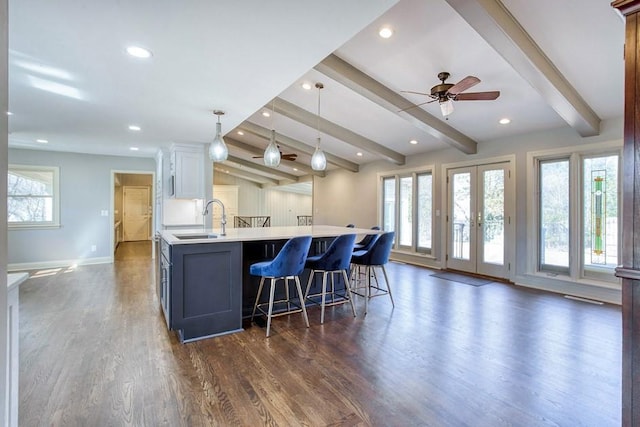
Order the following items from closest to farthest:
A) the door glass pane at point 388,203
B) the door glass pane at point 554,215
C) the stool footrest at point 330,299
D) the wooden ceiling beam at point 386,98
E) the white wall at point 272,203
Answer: the wooden ceiling beam at point 386,98 → the stool footrest at point 330,299 → the door glass pane at point 554,215 → the door glass pane at point 388,203 → the white wall at point 272,203

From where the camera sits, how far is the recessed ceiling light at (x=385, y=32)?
2.90 meters

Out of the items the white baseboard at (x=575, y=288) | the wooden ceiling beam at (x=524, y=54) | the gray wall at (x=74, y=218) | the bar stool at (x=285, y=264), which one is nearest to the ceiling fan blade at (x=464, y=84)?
the wooden ceiling beam at (x=524, y=54)

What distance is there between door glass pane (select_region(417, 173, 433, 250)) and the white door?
363 inches

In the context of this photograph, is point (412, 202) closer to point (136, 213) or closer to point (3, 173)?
point (3, 173)

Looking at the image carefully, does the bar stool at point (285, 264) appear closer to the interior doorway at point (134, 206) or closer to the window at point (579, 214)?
the window at point (579, 214)

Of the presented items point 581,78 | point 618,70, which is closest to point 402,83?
point 581,78

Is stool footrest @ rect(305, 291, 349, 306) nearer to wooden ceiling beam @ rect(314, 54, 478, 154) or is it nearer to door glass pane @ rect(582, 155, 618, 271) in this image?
wooden ceiling beam @ rect(314, 54, 478, 154)

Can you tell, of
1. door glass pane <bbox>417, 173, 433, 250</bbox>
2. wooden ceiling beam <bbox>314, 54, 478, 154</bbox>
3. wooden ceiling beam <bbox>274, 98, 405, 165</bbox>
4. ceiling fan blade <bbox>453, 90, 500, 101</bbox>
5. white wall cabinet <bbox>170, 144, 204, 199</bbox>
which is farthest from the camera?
door glass pane <bbox>417, 173, 433, 250</bbox>

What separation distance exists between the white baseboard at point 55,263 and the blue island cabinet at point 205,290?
15.6 feet

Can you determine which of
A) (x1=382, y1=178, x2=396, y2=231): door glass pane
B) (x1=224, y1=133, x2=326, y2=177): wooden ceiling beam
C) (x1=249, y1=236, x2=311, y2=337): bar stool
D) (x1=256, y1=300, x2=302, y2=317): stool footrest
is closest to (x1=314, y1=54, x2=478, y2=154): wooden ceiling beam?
(x1=249, y1=236, x2=311, y2=337): bar stool

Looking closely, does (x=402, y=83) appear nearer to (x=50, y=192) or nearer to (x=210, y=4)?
(x=210, y=4)

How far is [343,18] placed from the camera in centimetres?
185

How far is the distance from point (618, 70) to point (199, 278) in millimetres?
4440

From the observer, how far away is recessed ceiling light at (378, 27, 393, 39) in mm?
→ 2904
